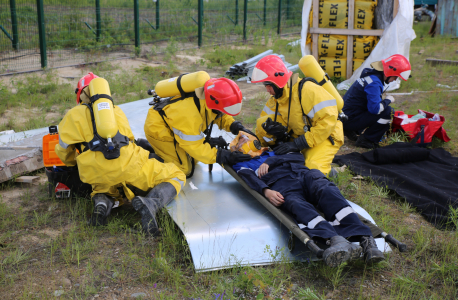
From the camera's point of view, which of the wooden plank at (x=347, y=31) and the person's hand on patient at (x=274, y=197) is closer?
the person's hand on patient at (x=274, y=197)

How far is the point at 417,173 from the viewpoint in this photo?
14.8ft

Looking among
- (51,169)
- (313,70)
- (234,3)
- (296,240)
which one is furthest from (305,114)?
(234,3)

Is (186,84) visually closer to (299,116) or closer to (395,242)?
(299,116)

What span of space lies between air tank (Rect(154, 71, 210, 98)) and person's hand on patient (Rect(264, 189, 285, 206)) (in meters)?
1.21

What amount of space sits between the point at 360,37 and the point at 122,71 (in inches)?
204

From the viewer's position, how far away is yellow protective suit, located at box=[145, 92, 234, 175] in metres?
3.73

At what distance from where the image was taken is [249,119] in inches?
250

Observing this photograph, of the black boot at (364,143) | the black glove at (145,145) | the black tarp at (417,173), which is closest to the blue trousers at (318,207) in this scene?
the black tarp at (417,173)

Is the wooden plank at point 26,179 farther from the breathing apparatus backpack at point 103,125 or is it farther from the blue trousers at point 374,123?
the blue trousers at point 374,123

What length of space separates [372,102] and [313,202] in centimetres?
273

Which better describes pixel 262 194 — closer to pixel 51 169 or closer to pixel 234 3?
pixel 51 169

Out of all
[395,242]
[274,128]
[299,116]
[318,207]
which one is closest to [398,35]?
[299,116]

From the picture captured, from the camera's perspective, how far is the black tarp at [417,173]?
12.4 ft

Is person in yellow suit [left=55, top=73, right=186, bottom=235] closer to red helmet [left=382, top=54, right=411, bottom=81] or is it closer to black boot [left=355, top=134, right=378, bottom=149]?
black boot [left=355, top=134, right=378, bottom=149]
